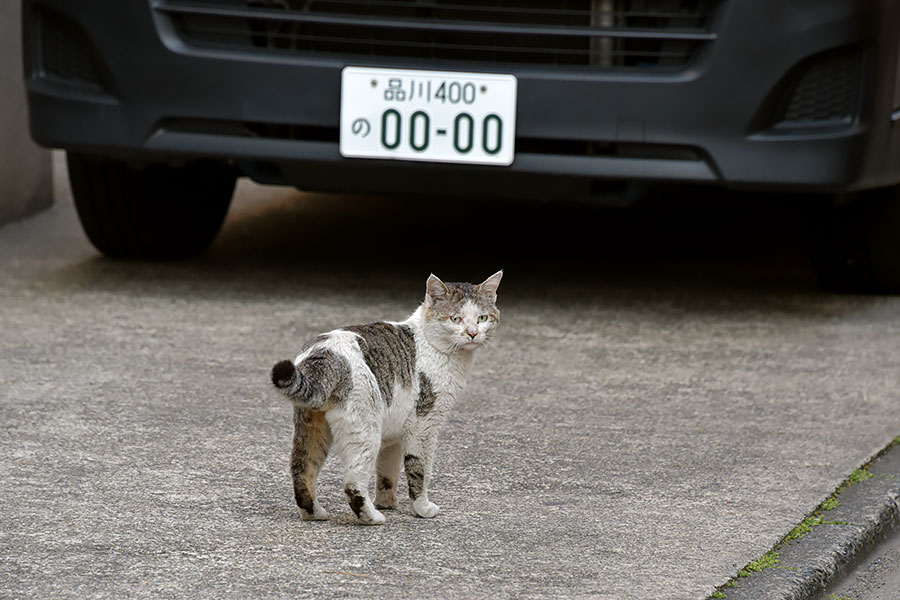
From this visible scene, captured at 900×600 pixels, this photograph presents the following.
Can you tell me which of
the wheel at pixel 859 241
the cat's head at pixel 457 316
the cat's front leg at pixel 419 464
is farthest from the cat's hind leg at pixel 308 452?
the wheel at pixel 859 241

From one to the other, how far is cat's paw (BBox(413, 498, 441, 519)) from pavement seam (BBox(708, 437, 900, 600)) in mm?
561

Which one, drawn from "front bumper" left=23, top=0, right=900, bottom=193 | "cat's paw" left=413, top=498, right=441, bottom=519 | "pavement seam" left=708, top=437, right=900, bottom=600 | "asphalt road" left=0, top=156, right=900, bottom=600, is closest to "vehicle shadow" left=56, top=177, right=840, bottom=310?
"asphalt road" left=0, top=156, right=900, bottom=600

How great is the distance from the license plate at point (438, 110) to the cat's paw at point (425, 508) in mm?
1612

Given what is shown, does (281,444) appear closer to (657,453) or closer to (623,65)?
(657,453)

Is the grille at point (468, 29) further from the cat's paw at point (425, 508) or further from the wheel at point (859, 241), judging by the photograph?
the cat's paw at point (425, 508)

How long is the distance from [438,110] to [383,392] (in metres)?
1.67

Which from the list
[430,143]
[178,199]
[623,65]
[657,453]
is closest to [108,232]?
[178,199]

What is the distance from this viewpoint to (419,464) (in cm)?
280

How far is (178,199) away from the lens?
5.01m

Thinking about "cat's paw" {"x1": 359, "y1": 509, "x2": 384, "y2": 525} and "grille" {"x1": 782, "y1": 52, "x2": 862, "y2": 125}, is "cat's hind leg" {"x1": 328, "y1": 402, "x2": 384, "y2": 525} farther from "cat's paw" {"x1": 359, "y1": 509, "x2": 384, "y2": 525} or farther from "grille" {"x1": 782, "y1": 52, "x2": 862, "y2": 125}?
"grille" {"x1": 782, "y1": 52, "x2": 862, "y2": 125}

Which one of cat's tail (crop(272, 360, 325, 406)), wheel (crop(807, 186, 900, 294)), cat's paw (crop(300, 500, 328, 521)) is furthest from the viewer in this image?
wheel (crop(807, 186, 900, 294))

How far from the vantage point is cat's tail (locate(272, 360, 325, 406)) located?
2517mm

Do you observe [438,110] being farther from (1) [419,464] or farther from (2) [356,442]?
(2) [356,442]

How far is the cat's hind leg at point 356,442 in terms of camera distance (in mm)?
2654
